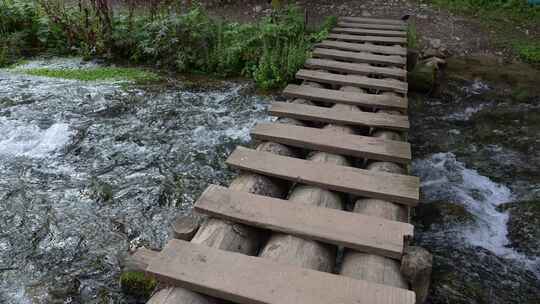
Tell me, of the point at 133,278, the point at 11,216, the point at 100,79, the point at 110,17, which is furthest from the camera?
the point at 110,17

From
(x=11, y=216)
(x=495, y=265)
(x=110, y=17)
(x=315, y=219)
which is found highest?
(x=110, y=17)

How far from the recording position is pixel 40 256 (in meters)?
3.35

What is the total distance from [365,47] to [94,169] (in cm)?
401

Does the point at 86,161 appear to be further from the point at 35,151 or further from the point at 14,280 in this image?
the point at 14,280

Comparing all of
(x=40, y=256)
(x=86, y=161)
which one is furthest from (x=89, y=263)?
(x=86, y=161)

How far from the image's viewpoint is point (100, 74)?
273 inches

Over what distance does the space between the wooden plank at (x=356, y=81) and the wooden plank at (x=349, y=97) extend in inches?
12.2

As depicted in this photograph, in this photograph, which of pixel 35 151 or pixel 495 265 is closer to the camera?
pixel 495 265

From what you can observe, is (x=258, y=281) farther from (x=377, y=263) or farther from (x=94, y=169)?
(x=94, y=169)

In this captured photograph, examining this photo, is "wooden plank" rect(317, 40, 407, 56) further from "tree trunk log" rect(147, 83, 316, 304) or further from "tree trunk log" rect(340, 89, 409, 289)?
"tree trunk log" rect(340, 89, 409, 289)

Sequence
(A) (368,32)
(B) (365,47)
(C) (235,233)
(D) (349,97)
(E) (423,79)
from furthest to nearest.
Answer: (A) (368,32) → (E) (423,79) → (B) (365,47) → (D) (349,97) → (C) (235,233)

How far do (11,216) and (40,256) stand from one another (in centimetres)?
68

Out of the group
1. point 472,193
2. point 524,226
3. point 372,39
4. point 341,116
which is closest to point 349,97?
point 341,116

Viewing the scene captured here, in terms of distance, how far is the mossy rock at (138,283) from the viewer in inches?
116
